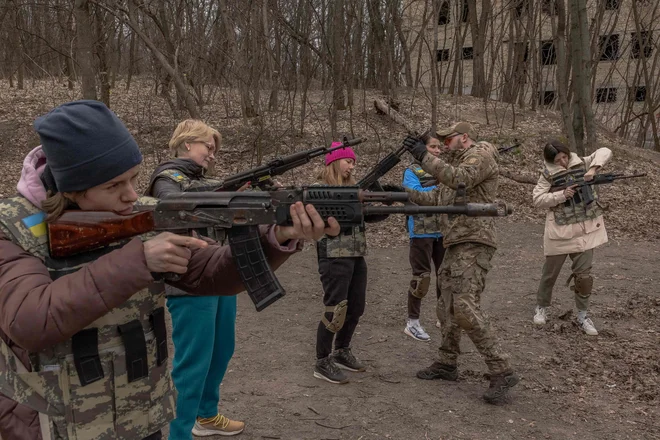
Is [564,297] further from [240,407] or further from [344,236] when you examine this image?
[240,407]

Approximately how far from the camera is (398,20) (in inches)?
669

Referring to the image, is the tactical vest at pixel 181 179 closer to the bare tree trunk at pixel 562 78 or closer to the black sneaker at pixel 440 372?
the black sneaker at pixel 440 372

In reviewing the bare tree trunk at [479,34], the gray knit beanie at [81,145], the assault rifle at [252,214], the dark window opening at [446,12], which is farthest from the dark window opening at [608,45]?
the gray knit beanie at [81,145]

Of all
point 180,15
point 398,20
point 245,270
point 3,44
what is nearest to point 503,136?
point 398,20

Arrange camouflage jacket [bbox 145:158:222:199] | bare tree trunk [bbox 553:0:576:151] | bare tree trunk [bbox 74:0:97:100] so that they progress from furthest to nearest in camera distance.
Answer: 1. bare tree trunk [bbox 553:0:576:151]
2. bare tree trunk [bbox 74:0:97:100]
3. camouflage jacket [bbox 145:158:222:199]

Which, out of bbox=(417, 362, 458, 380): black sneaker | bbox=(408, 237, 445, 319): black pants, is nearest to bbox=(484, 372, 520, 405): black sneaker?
bbox=(417, 362, 458, 380): black sneaker

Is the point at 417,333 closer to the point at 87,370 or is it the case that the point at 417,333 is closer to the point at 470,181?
the point at 470,181

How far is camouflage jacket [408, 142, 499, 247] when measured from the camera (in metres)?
4.50

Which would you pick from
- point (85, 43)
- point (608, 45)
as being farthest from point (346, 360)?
point (608, 45)

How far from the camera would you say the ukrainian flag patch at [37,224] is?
2.01m

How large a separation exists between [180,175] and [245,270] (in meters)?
1.51

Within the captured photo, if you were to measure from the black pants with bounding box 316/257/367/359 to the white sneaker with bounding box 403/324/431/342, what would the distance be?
3.51 feet

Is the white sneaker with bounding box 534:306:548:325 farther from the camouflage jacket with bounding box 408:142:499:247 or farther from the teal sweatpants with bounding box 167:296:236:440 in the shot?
the teal sweatpants with bounding box 167:296:236:440

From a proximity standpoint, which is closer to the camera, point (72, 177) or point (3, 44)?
point (72, 177)
